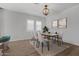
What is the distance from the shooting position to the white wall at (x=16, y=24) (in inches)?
58.6

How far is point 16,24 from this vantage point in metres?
1.56

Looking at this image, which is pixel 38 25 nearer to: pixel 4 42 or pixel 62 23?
pixel 62 23

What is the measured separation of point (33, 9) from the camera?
1.50 meters

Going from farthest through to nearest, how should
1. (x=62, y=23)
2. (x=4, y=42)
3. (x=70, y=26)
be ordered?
(x=70, y=26) < (x=62, y=23) < (x=4, y=42)

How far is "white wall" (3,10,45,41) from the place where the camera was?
1.49 m

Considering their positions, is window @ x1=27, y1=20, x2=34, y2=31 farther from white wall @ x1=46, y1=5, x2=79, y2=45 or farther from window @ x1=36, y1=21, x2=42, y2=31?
white wall @ x1=46, y1=5, x2=79, y2=45

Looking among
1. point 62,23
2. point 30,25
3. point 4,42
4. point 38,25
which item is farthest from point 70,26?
point 4,42

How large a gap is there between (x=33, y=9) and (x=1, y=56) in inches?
36.2

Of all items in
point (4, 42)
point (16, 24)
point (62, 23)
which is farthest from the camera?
point (62, 23)

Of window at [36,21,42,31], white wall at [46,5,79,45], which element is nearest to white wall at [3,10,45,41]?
window at [36,21,42,31]

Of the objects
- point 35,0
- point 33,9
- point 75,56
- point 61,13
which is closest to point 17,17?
point 33,9

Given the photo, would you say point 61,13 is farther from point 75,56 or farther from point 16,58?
point 16,58

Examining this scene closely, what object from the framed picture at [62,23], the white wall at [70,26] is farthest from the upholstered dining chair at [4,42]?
the framed picture at [62,23]

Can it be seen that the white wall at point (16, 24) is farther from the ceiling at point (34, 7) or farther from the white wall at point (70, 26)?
the white wall at point (70, 26)
